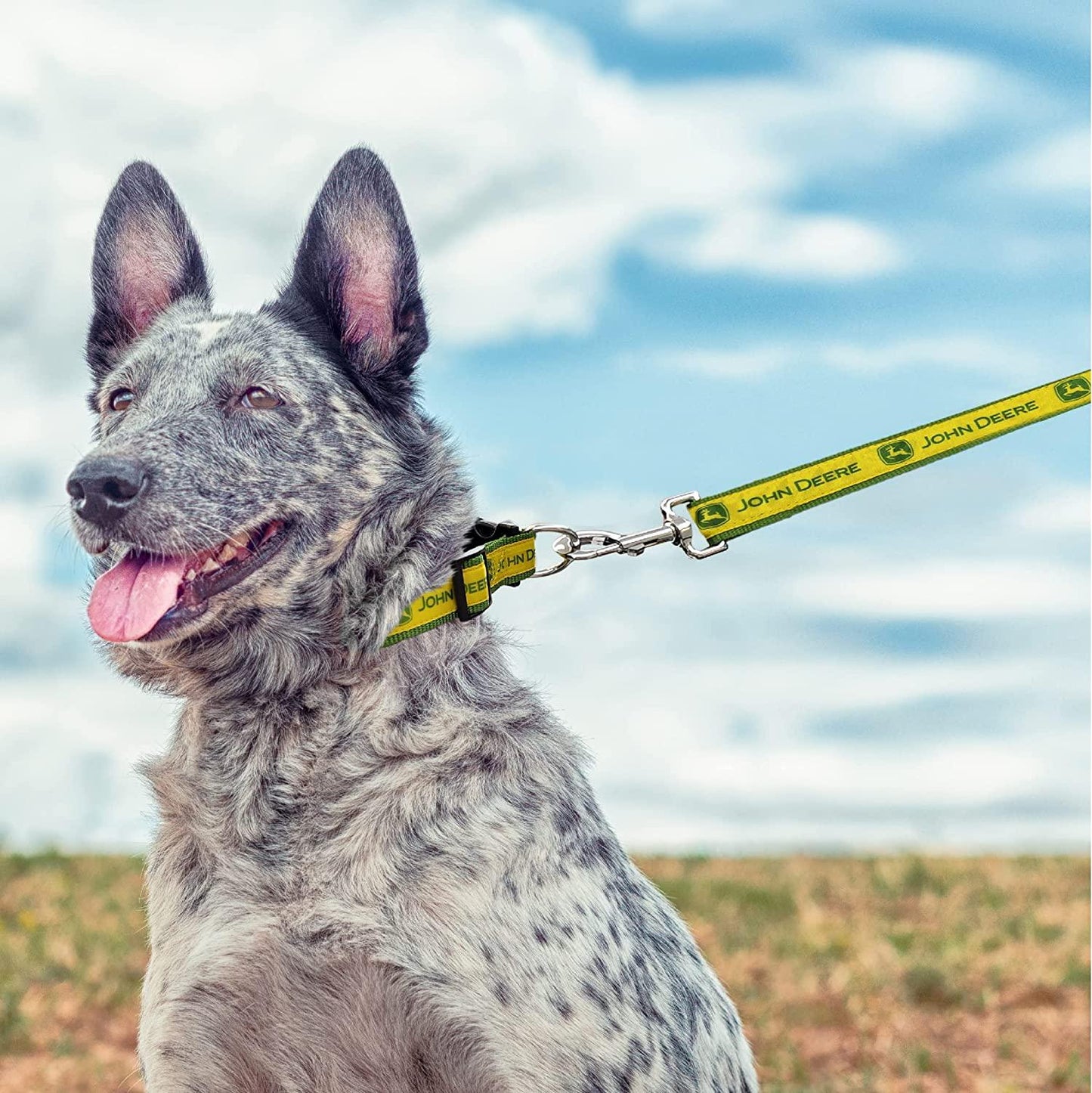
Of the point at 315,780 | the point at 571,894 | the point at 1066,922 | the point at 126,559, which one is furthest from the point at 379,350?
the point at 1066,922

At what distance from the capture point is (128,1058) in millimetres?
7492

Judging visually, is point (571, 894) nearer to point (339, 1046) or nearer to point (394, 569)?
point (339, 1046)

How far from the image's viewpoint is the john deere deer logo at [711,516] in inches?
169

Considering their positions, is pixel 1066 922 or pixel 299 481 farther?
pixel 1066 922

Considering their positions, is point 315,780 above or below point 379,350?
below

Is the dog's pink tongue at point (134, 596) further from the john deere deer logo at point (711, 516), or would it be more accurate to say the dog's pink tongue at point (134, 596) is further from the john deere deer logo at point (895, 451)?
the john deere deer logo at point (895, 451)

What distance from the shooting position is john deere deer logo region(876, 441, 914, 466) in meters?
4.52

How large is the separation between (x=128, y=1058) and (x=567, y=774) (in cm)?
477

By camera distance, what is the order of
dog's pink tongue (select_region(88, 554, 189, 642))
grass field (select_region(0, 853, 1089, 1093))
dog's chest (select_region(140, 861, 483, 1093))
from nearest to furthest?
dog's chest (select_region(140, 861, 483, 1093)), dog's pink tongue (select_region(88, 554, 189, 642)), grass field (select_region(0, 853, 1089, 1093))

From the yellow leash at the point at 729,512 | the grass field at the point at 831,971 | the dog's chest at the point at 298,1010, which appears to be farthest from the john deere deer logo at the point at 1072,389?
the grass field at the point at 831,971

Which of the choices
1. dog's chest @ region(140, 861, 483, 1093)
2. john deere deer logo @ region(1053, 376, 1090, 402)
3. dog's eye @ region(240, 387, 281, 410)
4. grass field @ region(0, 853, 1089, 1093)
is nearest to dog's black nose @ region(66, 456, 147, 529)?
dog's eye @ region(240, 387, 281, 410)

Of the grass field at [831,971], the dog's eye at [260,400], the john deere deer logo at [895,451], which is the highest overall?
the dog's eye at [260,400]

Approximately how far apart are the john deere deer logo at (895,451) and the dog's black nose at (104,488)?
2.37 meters

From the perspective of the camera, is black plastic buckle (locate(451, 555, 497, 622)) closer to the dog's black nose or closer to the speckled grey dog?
the speckled grey dog
